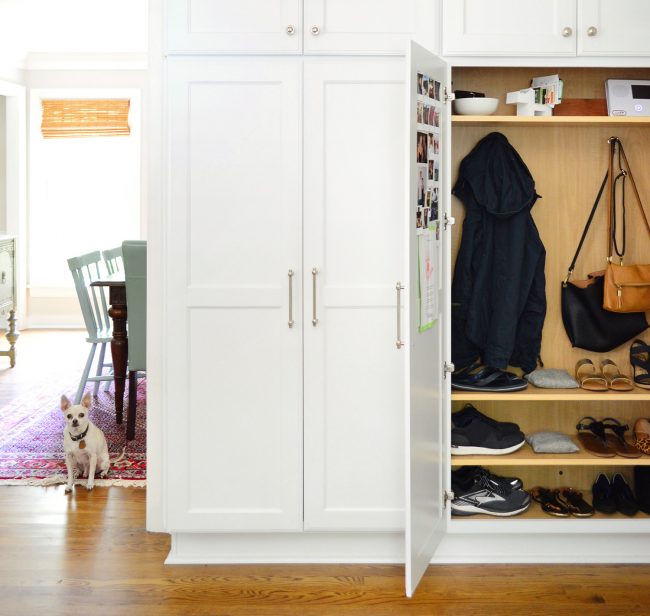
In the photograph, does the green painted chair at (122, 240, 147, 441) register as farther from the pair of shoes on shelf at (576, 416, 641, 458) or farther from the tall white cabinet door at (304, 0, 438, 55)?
the pair of shoes on shelf at (576, 416, 641, 458)

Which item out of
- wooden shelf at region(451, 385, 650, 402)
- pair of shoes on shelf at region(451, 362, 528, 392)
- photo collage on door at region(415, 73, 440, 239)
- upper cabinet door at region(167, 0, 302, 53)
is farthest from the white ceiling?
wooden shelf at region(451, 385, 650, 402)

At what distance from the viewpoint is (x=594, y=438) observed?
322 cm

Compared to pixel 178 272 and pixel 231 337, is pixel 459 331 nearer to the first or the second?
pixel 231 337

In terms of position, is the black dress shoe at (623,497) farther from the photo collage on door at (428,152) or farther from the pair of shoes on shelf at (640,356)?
the photo collage on door at (428,152)

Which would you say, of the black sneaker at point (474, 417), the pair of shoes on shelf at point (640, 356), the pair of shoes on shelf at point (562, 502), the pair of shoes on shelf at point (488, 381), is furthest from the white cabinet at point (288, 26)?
the pair of shoes on shelf at point (562, 502)

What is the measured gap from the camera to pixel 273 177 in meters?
2.86

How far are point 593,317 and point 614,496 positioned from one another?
2.23 ft

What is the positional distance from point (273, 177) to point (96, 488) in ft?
6.19

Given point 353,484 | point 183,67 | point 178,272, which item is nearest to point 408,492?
point 353,484

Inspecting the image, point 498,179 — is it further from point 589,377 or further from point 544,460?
point 544,460

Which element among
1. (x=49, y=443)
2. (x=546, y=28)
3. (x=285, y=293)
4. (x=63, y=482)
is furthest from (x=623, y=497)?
(x=49, y=443)

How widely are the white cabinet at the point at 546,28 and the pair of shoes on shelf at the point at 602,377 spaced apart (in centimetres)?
116

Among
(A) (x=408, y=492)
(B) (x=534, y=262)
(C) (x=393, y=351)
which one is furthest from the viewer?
(B) (x=534, y=262)

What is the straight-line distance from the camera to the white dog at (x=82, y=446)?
391 cm
